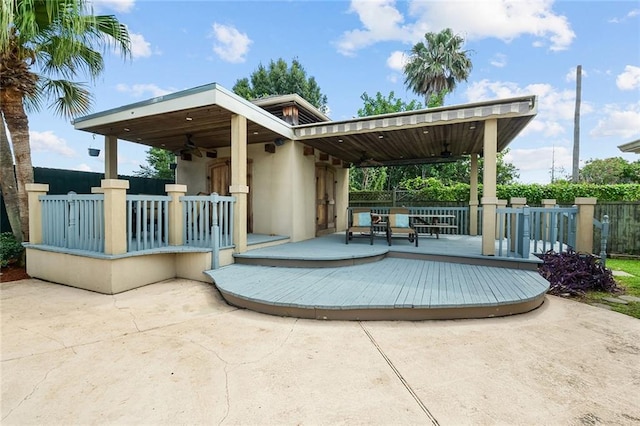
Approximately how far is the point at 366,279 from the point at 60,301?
13.4 feet

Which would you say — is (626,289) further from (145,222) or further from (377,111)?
(377,111)

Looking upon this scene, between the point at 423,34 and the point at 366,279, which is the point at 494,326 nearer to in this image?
the point at 366,279

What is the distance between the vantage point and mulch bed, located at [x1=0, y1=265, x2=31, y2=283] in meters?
5.01

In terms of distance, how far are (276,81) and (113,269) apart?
1903 cm

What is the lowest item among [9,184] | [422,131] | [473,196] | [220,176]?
[473,196]

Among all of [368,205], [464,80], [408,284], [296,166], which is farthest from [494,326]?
[464,80]

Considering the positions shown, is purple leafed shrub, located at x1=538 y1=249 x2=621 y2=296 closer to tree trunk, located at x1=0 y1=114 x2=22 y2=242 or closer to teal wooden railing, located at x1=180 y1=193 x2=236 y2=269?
teal wooden railing, located at x1=180 y1=193 x2=236 y2=269

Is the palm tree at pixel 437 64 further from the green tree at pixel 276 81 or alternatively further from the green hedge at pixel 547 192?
the green hedge at pixel 547 192

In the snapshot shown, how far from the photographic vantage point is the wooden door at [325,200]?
8.33 m

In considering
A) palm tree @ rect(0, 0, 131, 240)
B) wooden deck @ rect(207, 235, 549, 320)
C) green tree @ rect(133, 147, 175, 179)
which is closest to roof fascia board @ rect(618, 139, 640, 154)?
wooden deck @ rect(207, 235, 549, 320)

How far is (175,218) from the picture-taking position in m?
4.80

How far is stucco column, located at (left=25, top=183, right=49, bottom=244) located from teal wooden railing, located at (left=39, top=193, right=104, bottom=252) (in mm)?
→ 95

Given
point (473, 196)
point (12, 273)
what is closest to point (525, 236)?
point (473, 196)

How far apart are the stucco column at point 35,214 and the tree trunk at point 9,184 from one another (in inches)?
33.5
